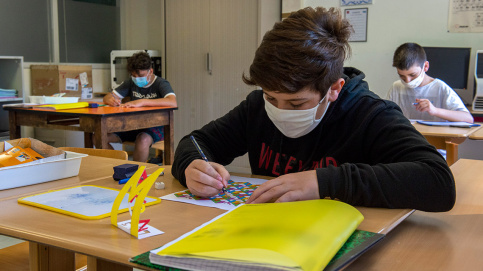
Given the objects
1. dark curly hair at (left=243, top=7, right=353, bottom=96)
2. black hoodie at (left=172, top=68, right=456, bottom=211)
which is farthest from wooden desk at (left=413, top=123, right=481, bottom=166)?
dark curly hair at (left=243, top=7, right=353, bottom=96)

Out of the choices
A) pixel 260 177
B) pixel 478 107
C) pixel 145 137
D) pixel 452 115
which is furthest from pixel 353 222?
pixel 145 137

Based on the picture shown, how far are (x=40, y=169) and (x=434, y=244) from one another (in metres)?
0.99

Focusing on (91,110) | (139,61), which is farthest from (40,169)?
(139,61)

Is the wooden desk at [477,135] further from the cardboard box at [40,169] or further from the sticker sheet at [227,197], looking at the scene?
the cardboard box at [40,169]

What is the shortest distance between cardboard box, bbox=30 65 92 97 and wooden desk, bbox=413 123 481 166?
11.9 feet

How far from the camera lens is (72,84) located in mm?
5270

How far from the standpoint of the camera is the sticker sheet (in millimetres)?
1086

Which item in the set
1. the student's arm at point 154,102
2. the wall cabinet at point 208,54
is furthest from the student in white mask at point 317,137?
the wall cabinet at point 208,54

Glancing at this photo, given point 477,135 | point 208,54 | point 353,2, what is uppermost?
point 353,2

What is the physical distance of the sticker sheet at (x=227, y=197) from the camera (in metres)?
1.09

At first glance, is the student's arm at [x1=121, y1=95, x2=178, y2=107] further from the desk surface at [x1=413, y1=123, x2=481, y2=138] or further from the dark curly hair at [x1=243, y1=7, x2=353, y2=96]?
the dark curly hair at [x1=243, y1=7, x2=353, y2=96]

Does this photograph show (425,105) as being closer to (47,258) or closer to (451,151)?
(451,151)

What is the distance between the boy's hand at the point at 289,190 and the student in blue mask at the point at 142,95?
3.09m

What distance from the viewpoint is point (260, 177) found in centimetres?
141
